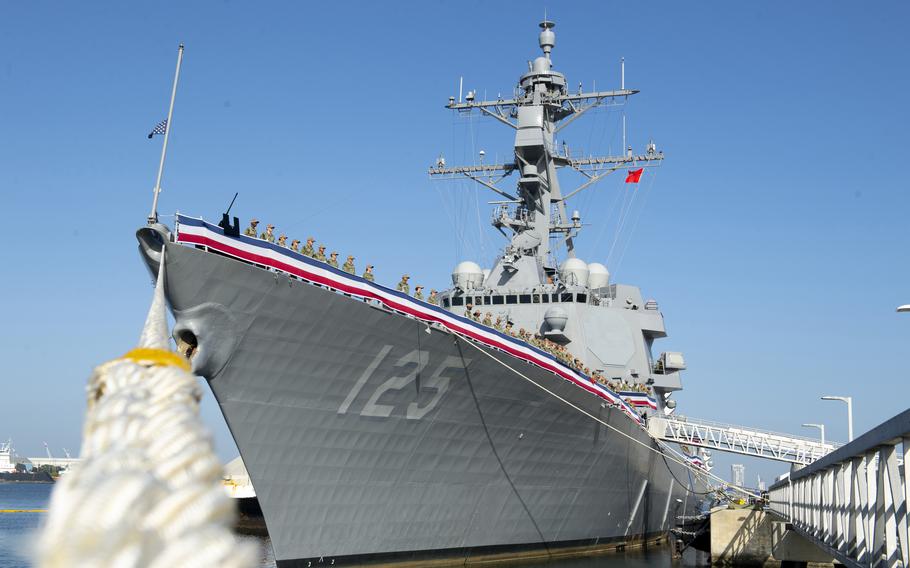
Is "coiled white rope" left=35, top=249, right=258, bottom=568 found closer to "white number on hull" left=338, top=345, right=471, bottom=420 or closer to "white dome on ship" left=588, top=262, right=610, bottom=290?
"white number on hull" left=338, top=345, right=471, bottom=420

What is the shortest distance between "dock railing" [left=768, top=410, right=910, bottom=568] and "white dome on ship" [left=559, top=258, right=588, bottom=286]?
11.0m

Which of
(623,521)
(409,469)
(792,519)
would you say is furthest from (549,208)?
(409,469)

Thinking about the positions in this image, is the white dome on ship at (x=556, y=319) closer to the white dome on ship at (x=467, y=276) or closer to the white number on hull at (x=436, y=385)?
the white dome on ship at (x=467, y=276)

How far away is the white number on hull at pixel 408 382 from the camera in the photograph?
48.1 ft

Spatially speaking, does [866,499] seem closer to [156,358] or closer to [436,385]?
[436,385]

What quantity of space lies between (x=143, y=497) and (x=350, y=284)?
43.3ft

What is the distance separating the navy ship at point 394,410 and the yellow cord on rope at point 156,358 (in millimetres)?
10216

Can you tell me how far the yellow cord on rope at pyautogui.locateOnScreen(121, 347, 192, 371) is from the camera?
6.90ft

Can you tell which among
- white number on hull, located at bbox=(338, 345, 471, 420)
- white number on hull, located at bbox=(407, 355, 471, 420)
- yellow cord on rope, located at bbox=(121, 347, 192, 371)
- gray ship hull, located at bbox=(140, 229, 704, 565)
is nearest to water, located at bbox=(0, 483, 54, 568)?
yellow cord on rope, located at bbox=(121, 347, 192, 371)

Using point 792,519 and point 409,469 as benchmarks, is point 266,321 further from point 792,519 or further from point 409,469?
point 792,519

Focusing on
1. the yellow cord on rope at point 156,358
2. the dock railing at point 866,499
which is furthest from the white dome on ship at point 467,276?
the yellow cord on rope at point 156,358

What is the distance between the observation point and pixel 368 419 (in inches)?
582

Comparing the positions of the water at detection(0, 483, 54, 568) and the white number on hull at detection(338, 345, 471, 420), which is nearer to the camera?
the water at detection(0, 483, 54, 568)

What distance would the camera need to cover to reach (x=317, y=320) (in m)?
13.9
